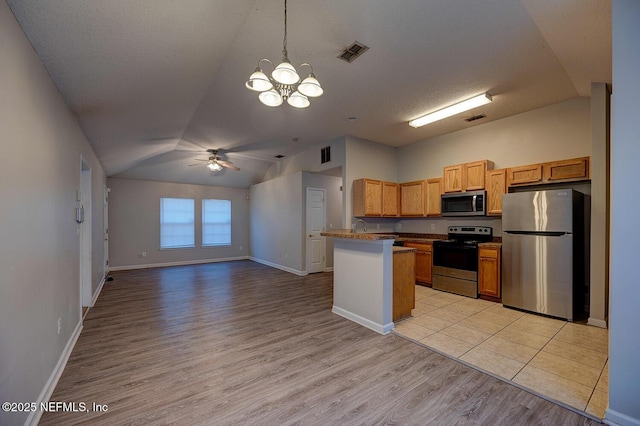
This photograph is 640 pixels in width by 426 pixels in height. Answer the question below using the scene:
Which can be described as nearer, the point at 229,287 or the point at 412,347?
the point at 412,347

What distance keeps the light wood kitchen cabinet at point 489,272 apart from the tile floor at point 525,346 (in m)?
0.27

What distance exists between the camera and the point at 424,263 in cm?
536

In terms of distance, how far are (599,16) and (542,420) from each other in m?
3.16

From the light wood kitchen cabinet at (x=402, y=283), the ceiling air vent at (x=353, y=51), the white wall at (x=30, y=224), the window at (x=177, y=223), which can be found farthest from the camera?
the window at (x=177, y=223)

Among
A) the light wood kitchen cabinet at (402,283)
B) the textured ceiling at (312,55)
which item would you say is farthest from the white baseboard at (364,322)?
the textured ceiling at (312,55)

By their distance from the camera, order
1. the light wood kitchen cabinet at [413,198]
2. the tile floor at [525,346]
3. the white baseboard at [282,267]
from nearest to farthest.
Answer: the tile floor at [525,346], the light wood kitchen cabinet at [413,198], the white baseboard at [282,267]

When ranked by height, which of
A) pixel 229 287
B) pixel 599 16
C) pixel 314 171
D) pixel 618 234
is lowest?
pixel 229 287

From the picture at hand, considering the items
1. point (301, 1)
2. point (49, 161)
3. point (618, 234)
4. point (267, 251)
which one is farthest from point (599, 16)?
point (267, 251)

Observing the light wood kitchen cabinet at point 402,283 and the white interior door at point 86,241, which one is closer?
the light wood kitchen cabinet at point 402,283

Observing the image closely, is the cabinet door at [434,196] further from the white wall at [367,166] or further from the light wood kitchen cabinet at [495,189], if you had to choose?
the white wall at [367,166]

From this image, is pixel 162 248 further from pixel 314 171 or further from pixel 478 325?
pixel 478 325

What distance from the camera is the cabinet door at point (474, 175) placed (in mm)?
4730

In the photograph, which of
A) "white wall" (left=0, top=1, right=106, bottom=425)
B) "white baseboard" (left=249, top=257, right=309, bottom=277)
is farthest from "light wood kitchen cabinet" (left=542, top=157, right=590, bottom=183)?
"white wall" (left=0, top=1, right=106, bottom=425)

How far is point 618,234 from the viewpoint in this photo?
178 centimetres
